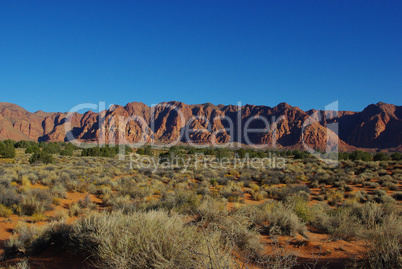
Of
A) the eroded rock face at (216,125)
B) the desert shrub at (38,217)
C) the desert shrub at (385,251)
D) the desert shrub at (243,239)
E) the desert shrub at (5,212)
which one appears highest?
the eroded rock face at (216,125)

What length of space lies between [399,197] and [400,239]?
1119cm

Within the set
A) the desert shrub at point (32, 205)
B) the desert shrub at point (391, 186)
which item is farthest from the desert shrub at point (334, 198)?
the desert shrub at point (32, 205)

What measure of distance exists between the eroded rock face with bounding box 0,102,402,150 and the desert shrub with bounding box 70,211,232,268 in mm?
112315

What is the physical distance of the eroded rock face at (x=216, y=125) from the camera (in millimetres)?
111625

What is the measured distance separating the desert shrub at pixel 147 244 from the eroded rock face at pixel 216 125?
112 metres

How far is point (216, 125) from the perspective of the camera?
514 feet

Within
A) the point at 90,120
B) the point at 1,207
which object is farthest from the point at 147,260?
the point at 90,120

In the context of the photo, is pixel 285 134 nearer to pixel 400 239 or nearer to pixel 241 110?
pixel 241 110

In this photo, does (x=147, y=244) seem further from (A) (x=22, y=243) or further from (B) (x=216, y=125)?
(B) (x=216, y=125)

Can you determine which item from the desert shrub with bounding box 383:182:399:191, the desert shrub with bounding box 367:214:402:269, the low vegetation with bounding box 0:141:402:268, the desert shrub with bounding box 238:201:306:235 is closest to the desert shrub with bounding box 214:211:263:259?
the low vegetation with bounding box 0:141:402:268

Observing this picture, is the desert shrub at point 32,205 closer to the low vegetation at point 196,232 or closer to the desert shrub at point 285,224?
the low vegetation at point 196,232

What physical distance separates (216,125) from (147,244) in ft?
505

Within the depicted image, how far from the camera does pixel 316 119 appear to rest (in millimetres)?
132000

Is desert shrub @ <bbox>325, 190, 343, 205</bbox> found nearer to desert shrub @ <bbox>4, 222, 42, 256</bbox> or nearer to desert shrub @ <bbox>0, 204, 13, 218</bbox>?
desert shrub @ <bbox>4, 222, 42, 256</bbox>
